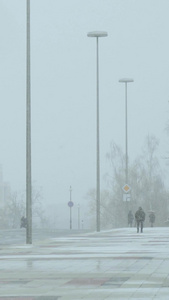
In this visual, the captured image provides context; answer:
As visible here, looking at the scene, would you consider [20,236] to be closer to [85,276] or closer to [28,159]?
[28,159]

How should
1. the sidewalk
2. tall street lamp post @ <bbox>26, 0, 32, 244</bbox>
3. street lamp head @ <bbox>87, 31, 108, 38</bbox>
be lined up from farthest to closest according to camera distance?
street lamp head @ <bbox>87, 31, 108, 38</bbox> < tall street lamp post @ <bbox>26, 0, 32, 244</bbox> < the sidewalk

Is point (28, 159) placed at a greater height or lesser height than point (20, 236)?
greater

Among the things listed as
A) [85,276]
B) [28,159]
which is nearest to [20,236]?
[28,159]

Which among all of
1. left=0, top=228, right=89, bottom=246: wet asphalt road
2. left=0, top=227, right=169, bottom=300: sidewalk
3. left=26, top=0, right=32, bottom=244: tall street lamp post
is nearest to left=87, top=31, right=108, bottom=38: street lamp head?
left=0, top=228, right=89, bottom=246: wet asphalt road

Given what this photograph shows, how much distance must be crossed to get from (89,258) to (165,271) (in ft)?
19.4

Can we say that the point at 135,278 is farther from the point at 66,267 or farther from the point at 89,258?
the point at 89,258

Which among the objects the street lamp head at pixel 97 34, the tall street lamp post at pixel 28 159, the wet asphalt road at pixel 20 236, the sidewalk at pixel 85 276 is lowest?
the wet asphalt road at pixel 20 236

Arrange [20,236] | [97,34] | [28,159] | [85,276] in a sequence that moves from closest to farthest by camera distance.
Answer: [85,276] < [28,159] < [20,236] < [97,34]

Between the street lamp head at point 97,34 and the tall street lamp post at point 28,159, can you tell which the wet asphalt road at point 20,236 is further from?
the street lamp head at point 97,34

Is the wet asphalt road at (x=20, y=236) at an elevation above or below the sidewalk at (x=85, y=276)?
below

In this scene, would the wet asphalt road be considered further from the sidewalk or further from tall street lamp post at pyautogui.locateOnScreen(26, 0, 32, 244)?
the sidewalk

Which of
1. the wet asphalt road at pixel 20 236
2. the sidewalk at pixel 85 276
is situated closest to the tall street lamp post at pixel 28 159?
the wet asphalt road at pixel 20 236

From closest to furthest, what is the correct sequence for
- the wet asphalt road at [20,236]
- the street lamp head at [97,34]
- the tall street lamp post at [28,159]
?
the tall street lamp post at [28,159], the wet asphalt road at [20,236], the street lamp head at [97,34]

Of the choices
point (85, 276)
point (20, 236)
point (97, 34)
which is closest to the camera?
point (85, 276)
